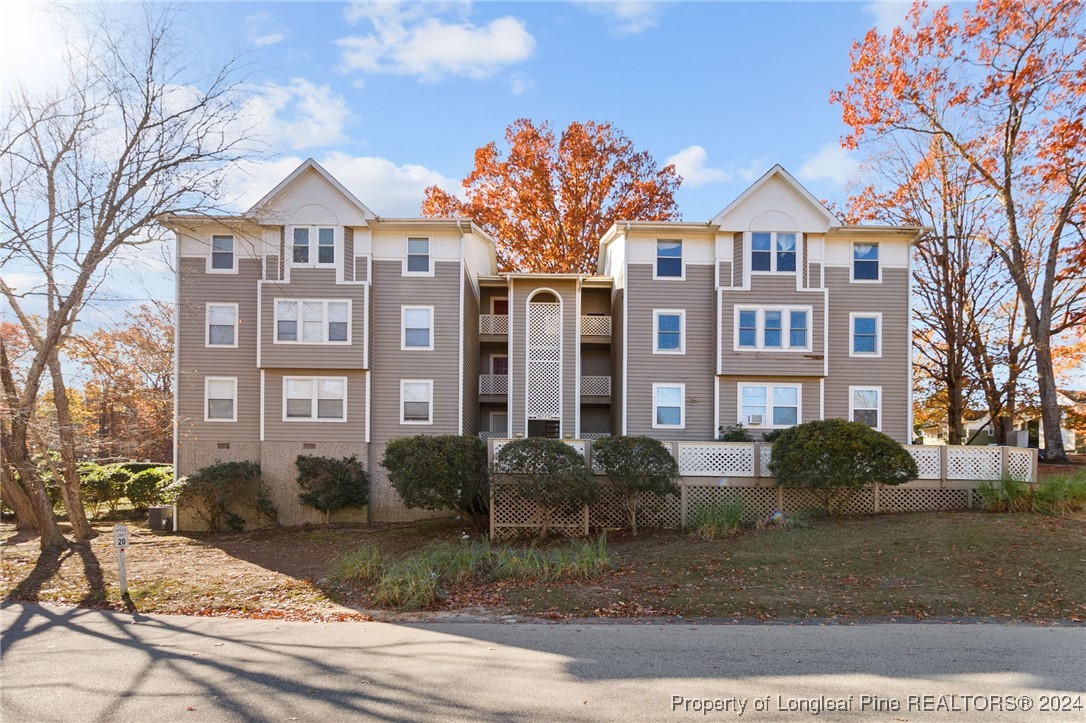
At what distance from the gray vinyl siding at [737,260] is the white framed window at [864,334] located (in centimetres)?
385

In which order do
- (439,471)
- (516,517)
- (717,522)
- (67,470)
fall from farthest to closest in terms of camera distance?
(67,470)
(516,517)
(439,471)
(717,522)

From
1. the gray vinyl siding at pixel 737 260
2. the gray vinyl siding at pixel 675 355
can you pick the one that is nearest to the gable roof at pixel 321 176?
the gray vinyl siding at pixel 675 355

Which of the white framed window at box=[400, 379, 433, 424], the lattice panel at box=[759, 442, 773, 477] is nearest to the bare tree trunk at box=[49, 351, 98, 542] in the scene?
the white framed window at box=[400, 379, 433, 424]

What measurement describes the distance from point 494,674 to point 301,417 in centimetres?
1597

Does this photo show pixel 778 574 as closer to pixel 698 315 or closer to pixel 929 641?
pixel 929 641

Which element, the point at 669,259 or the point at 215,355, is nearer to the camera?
the point at 215,355

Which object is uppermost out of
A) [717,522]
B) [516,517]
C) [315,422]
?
[315,422]

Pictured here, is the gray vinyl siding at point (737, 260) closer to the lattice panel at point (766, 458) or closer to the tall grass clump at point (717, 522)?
the lattice panel at point (766, 458)

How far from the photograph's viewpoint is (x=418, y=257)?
22.4m

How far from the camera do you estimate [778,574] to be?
11.8 metres

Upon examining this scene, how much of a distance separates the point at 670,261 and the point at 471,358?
7623 mm

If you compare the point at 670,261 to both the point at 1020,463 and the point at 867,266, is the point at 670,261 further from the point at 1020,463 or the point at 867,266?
the point at 1020,463

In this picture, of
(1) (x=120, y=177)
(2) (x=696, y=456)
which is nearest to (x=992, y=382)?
(2) (x=696, y=456)

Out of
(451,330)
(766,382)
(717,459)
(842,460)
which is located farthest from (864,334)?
(451,330)
